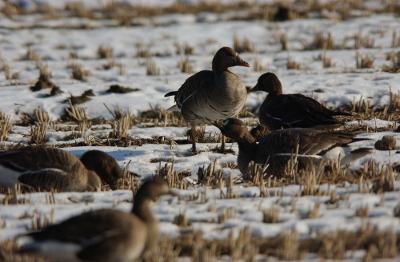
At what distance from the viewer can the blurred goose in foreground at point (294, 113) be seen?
33.9 feet

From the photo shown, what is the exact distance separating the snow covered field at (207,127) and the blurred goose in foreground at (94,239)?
86cm

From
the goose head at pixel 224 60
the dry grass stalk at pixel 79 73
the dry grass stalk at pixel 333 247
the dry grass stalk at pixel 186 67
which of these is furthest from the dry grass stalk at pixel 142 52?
the dry grass stalk at pixel 333 247

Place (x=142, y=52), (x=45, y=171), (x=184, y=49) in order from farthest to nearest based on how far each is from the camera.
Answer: (x=184, y=49)
(x=142, y=52)
(x=45, y=171)

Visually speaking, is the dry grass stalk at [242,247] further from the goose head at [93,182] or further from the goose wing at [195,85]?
the goose wing at [195,85]

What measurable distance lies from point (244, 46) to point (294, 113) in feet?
31.9

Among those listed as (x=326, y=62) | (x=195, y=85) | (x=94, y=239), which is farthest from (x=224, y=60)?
(x=326, y=62)

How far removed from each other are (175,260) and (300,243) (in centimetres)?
106

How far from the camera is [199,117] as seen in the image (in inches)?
441

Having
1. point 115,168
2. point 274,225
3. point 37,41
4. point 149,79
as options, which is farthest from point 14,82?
point 274,225

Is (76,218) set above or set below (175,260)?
above

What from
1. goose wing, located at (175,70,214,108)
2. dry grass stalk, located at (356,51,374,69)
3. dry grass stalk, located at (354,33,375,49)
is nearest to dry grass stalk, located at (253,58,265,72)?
dry grass stalk, located at (356,51,374,69)

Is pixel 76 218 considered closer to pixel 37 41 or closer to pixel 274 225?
pixel 274 225

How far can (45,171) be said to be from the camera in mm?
7953

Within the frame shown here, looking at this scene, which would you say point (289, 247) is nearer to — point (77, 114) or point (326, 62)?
point (77, 114)
